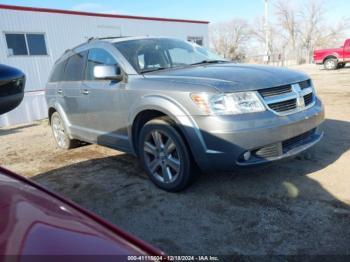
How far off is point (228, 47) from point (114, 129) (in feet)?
167

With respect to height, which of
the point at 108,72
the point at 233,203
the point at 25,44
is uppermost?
the point at 25,44

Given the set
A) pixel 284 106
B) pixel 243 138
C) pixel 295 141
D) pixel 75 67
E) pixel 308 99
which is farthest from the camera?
pixel 75 67

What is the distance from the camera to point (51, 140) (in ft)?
24.0

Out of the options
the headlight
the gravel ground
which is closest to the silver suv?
the headlight

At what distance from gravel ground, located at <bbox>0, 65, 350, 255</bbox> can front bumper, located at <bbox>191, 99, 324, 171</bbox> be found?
42 cm

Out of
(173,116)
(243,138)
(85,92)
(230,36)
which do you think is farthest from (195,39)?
(230,36)

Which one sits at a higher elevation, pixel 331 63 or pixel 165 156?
pixel 165 156

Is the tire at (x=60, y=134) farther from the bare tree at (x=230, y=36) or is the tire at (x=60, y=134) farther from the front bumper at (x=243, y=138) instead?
the bare tree at (x=230, y=36)

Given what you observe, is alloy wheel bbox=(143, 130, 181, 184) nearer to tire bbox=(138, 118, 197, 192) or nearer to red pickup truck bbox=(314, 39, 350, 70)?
tire bbox=(138, 118, 197, 192)

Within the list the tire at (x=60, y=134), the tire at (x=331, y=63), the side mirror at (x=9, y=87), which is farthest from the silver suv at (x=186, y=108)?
the tire at (x=331, y=63)

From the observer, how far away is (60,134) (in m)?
6.05

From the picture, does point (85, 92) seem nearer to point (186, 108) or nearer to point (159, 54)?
point (159, 54)

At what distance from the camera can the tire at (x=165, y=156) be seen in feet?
11.1

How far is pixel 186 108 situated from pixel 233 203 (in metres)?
1.04
